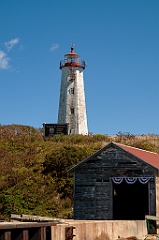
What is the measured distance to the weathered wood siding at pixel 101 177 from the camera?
24.9 meters

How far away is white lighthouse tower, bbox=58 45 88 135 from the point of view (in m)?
48.3

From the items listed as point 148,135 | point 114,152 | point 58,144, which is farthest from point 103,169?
point 148,135

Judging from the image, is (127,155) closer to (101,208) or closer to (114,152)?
(114,152)

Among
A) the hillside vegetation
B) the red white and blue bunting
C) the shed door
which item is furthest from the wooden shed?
the hillside vegetation

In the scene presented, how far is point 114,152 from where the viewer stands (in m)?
25.3

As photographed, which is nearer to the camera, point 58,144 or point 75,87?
point 58,144

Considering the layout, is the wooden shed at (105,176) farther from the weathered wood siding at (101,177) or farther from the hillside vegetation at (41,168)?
the hillside vegetation at (41,168)

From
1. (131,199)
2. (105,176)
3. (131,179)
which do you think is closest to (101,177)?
(105,176)

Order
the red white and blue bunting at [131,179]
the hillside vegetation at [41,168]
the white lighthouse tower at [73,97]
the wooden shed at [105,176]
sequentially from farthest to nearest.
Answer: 1. the white lighthouse tower at [73,97]
2. the hillside vegetation at [41,168]
3. the wooden shed at [105,176]
4. the red white and blue bunting at [131,179]

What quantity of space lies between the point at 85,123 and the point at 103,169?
24.0 m

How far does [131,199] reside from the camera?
28.9m

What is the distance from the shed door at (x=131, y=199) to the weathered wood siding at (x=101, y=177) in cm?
305

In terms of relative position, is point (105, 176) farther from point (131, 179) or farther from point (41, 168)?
point (41, 168)

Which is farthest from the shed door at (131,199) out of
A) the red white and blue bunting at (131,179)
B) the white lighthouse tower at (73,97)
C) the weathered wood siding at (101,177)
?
the white lighthouse tower at (73,97)
